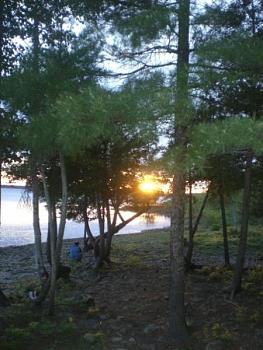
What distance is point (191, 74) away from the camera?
20.0 ft

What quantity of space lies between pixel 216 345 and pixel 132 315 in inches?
80.6

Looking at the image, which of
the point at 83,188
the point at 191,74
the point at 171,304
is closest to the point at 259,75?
the point at 191,74

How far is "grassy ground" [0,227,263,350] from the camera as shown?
7402 millimetres

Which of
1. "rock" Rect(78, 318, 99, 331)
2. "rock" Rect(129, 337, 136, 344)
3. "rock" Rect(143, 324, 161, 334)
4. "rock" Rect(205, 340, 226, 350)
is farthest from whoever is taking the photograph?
"rock" Rect(78, 318, 99, 331)

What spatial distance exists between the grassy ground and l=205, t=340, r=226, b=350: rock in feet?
0.05

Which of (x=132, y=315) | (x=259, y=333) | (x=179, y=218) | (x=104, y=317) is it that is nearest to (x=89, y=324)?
(x=104, y=317)

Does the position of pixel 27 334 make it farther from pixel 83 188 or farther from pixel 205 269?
pixel 205 269

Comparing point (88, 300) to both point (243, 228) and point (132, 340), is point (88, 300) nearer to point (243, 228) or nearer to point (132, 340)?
point (132, 340)

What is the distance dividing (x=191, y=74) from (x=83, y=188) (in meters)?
7.68

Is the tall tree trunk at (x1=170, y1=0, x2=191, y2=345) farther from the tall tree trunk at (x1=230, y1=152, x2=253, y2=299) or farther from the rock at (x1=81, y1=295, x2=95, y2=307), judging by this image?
the rock at (x1=81, y1=295, x2=95, y2=307)

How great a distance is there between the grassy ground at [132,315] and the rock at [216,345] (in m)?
0.01

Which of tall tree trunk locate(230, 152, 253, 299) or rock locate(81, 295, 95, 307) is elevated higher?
tall tree trunk locate(230, 152, 253, 299)

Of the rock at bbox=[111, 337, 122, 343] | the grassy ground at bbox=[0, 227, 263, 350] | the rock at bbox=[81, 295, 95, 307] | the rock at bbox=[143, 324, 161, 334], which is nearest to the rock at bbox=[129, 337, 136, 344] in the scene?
the grassy ground at bbox=[0, 227, 263, 350]

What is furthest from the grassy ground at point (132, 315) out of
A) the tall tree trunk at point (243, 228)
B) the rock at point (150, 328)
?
the tall tree trunk at point (243, 228)
